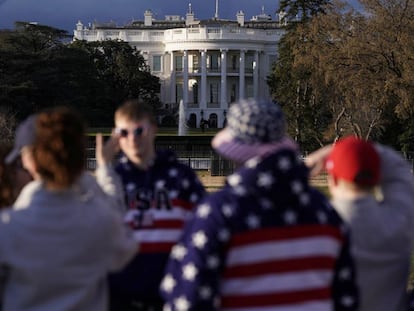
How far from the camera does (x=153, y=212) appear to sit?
3.89 m

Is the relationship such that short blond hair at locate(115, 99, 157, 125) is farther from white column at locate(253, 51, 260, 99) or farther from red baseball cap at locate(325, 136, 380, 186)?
white column at locate(253, 51, 260, 99)

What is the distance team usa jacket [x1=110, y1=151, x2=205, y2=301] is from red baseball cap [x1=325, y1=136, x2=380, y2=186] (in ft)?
2.86

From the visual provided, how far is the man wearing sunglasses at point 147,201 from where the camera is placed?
12.5ft

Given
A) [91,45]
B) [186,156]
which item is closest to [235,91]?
[91,45]

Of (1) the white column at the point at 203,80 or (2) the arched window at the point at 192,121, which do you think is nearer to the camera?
(2) the arched window at the point at 192,121

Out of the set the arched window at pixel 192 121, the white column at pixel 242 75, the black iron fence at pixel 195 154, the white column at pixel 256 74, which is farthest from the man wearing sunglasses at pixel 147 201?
the white column at pixel 256 74

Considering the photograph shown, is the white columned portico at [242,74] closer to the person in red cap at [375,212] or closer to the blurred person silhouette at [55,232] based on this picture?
the person in red cap at [375,212]

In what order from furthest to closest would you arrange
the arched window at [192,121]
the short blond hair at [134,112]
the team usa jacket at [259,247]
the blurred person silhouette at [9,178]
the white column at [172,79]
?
1. the white column at [172,79]
2. the arched window at [192,121]
3. the short blond hair at [134,112]
4. the blurred person silhouette at [9,178]
5. the team usa jacket at [259,247]

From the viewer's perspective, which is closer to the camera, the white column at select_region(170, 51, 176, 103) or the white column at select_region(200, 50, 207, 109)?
the white column at select_region(200, 50, 207, 109)

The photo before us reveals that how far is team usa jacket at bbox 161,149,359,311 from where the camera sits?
2.92 m

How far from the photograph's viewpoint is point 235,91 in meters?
97.1

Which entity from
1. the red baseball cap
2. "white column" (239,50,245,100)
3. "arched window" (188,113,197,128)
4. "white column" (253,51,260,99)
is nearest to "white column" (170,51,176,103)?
"arched window" (188,113,197,128)

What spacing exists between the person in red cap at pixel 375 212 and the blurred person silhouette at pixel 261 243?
0.25 meters

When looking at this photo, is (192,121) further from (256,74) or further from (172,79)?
(256,74)
